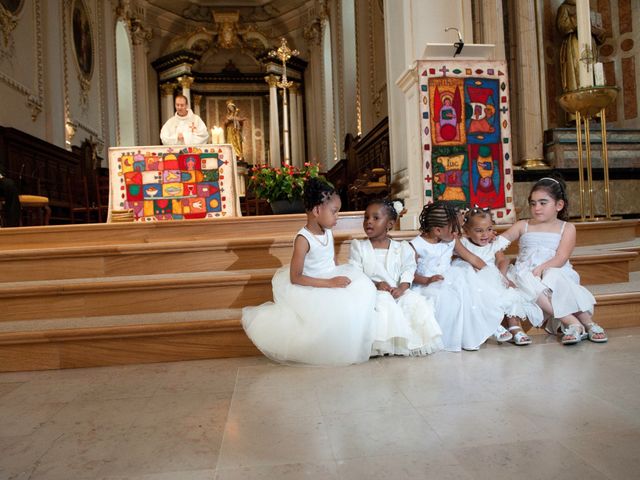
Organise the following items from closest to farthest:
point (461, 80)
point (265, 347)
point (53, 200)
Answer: point (265, 347) < point (461, 80) < point (53, 200)

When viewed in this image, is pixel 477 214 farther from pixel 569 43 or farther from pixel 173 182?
pixel 569 43

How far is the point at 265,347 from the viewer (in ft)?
8.64

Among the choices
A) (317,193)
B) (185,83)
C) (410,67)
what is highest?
(185,83)

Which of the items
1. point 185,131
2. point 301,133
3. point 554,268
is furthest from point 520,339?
point 301,133

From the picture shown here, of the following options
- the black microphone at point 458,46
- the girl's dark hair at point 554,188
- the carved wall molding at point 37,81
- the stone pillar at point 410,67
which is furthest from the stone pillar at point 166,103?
the girl's dark hair at point 554,188

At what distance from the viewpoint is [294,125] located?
54.1 ft

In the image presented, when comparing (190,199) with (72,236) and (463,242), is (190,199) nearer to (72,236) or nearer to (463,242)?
(72,236)

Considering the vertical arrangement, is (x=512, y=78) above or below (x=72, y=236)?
above

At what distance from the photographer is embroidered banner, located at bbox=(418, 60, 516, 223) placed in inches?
177

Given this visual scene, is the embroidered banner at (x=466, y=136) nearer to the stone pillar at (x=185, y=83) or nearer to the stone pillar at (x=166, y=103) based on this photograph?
the stone pillar at (x=185, y=83)

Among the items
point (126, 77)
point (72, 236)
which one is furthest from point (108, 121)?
point (72, 236)

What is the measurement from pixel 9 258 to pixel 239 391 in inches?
90.5

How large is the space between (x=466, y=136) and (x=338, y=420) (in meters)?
3.33

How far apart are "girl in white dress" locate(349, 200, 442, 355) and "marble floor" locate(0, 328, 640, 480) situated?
106 millimetres
